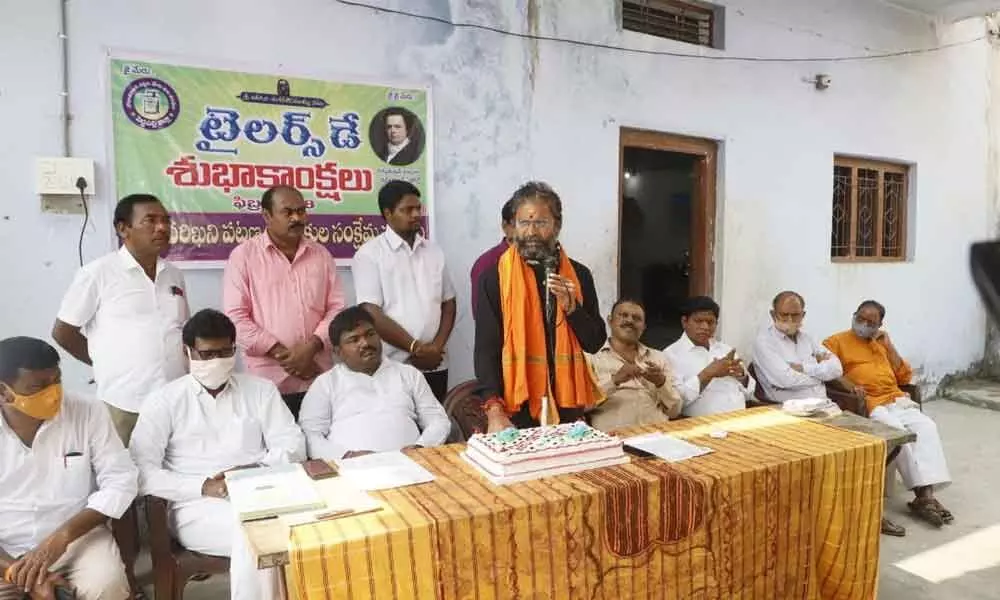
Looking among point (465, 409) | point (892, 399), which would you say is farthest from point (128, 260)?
point (892, 399)

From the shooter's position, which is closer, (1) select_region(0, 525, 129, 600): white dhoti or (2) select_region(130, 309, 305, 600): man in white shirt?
(1) select_region(0, 525, 129, 600): white dhoti

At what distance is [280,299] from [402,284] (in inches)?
24.1

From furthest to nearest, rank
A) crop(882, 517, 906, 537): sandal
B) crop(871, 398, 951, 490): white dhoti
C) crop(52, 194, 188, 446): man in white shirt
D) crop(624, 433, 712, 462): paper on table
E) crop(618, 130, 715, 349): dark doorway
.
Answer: crop(618, 130, 715, 349): dark doorway → crop(871, 398, 951, 490): white dhoti → crop(882, 517, 906, 537): sandal → crop(52, 194, 188, 446): man in white shirt → crop(624, 433, 712, 462): paper on table

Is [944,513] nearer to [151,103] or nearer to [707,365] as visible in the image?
[707,365]

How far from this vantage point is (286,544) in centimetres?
178

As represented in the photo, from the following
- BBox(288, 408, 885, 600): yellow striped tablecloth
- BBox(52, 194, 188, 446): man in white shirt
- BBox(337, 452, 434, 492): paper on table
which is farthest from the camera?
BBox(52, 194, 188, 446): man in white shirt

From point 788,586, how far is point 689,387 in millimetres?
1508

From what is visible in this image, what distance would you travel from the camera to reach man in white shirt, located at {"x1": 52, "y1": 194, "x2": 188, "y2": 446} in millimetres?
2945

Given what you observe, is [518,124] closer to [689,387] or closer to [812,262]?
[689,387]

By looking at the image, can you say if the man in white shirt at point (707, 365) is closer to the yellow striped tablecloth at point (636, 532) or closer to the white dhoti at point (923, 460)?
the white dhoti at point (923, 460)

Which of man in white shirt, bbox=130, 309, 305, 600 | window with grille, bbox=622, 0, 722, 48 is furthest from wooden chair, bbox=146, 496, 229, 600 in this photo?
window with grille, bbox=622, 0, 722, 48

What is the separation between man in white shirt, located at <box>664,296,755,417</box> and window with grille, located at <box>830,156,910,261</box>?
277 centimetres

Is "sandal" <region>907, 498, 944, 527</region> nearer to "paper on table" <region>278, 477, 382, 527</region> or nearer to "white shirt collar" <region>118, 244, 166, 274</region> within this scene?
"paper on table" <region>278, 477, 382, 527</region>

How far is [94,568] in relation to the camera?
2346 millimetres
